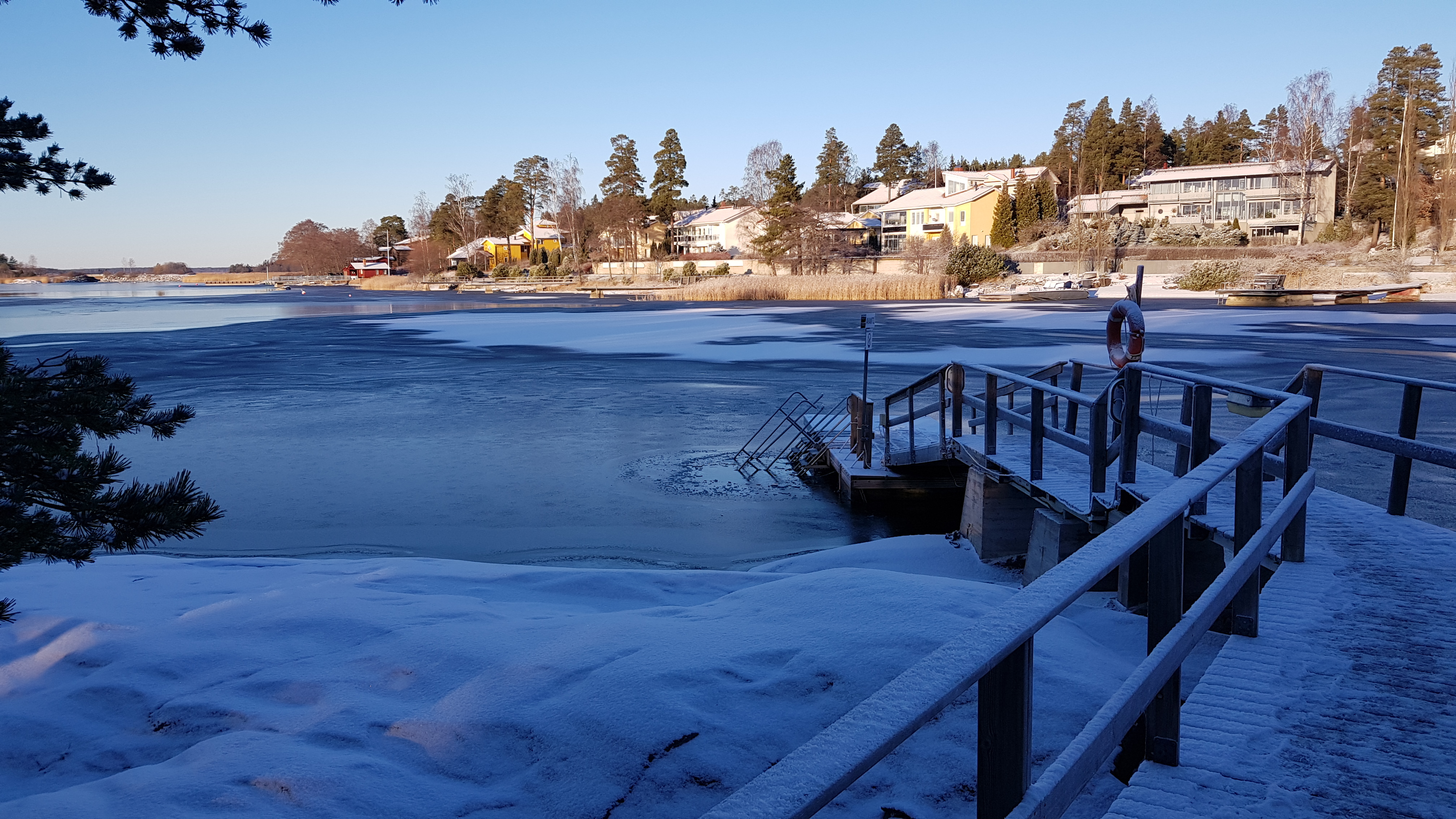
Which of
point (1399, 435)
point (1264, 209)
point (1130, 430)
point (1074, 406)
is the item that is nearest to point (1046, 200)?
point (1264, 209)

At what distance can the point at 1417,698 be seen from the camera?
3324 millimetres

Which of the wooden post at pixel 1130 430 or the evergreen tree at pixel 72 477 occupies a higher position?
the evergreen tree at pixel 72 477

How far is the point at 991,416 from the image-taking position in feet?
30.8

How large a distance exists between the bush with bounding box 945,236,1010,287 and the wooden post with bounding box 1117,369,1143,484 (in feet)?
199

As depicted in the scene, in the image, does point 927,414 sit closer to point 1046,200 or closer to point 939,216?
point 1046,200

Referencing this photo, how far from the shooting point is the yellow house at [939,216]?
304ft

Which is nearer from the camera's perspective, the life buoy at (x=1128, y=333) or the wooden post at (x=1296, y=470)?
the wooden post at (x=1296, y=470)

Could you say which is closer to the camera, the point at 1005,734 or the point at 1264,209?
the point at 1005,734

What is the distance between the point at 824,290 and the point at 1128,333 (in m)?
51.7

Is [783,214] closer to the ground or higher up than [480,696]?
higher up

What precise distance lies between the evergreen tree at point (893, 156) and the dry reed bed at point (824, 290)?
241 feet

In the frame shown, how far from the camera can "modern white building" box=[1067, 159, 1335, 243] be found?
79.5m

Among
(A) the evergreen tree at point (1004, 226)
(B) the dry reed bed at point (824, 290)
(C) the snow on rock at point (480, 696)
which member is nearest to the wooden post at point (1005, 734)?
(C) the snow on rock at point (480, 696)

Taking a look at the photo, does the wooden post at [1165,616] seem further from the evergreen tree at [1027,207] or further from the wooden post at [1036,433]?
the evergreen tree at [1027,207]
